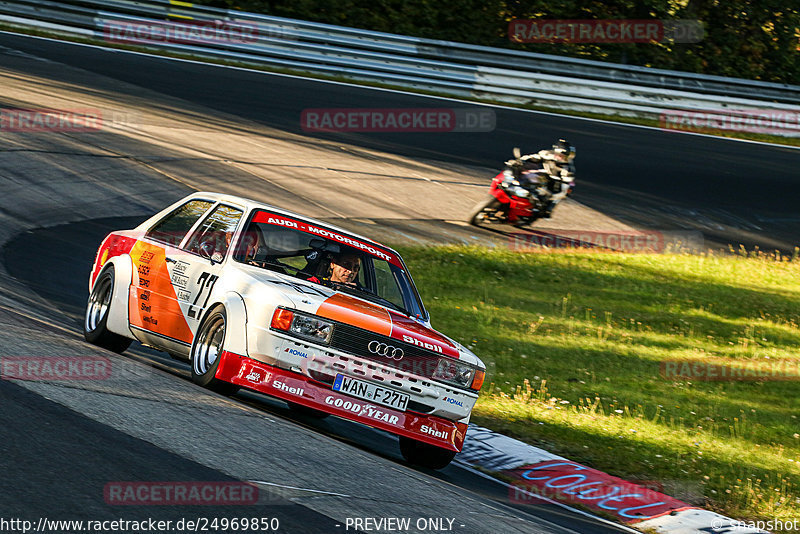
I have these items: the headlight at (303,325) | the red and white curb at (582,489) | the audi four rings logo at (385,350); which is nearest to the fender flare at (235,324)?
the headlight at (303,325)

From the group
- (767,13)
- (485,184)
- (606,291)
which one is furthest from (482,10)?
(606,291)

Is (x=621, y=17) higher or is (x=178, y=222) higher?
(x=621, y=17)

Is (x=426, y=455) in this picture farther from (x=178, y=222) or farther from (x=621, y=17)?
(x=621, y=17)

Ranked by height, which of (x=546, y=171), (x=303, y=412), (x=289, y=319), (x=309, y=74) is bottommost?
(x=303, y=412)

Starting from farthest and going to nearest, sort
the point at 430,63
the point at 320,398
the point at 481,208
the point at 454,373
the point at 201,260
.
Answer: the point at 430,63, the point at 481,208, the point at 201,260, the point at 454,373, the point at 320,398

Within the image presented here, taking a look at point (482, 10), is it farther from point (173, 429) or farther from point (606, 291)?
point (173, 429)

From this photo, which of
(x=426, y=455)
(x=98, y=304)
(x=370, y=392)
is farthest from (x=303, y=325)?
(x=98, y=304)

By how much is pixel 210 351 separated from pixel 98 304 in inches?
72.0

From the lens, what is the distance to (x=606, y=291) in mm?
15195

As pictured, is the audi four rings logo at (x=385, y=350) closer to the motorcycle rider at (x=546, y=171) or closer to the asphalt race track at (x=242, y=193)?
the asphalt race track at (x=242, y=193)

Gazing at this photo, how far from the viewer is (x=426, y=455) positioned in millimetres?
7211

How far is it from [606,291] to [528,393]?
5869 mm

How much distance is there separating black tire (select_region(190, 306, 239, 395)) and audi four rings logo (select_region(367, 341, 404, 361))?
3.32 feet

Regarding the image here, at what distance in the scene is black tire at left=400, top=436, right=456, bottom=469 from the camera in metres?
7.17
